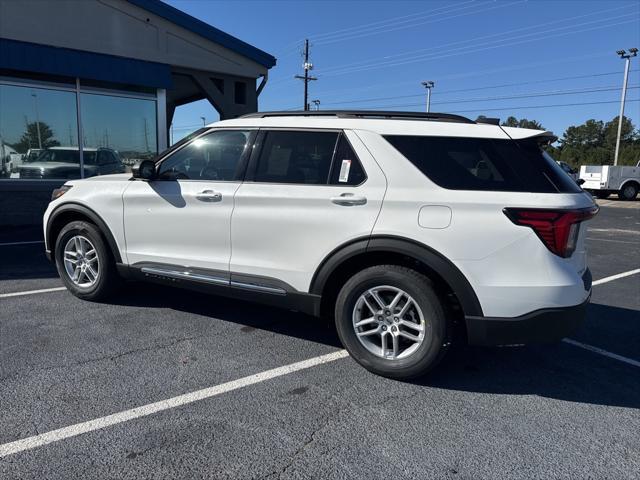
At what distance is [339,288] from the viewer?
11.8 ft

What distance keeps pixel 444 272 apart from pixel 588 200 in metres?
1.08

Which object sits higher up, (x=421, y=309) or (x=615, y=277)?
(x=421, y=309)

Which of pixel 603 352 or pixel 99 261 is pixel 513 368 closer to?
pixel 603 352

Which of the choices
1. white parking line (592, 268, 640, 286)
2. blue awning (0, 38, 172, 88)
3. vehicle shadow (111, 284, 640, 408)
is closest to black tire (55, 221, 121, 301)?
vehicle shadow (111, 284, 640, 408)

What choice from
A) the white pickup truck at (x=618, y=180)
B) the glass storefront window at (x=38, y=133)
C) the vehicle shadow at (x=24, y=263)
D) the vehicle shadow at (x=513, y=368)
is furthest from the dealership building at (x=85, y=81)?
the white pickup truck at (x=618, y=180)

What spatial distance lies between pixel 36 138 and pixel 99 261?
8.27m

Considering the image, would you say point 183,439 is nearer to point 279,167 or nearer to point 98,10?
point 279,167

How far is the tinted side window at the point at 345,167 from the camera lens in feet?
11.0

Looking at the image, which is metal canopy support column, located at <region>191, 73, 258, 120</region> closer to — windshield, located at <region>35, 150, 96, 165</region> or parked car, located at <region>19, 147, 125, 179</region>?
parked car, located at <region>19, 147, 125, 179</region>

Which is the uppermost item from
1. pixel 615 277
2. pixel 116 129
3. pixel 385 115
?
pixel 116 129

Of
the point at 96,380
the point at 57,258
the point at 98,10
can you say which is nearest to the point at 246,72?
the point at 98,10

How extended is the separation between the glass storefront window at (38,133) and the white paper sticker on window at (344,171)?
32.9ft

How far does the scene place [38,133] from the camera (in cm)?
1096

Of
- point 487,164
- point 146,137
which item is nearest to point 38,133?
point 146,137
